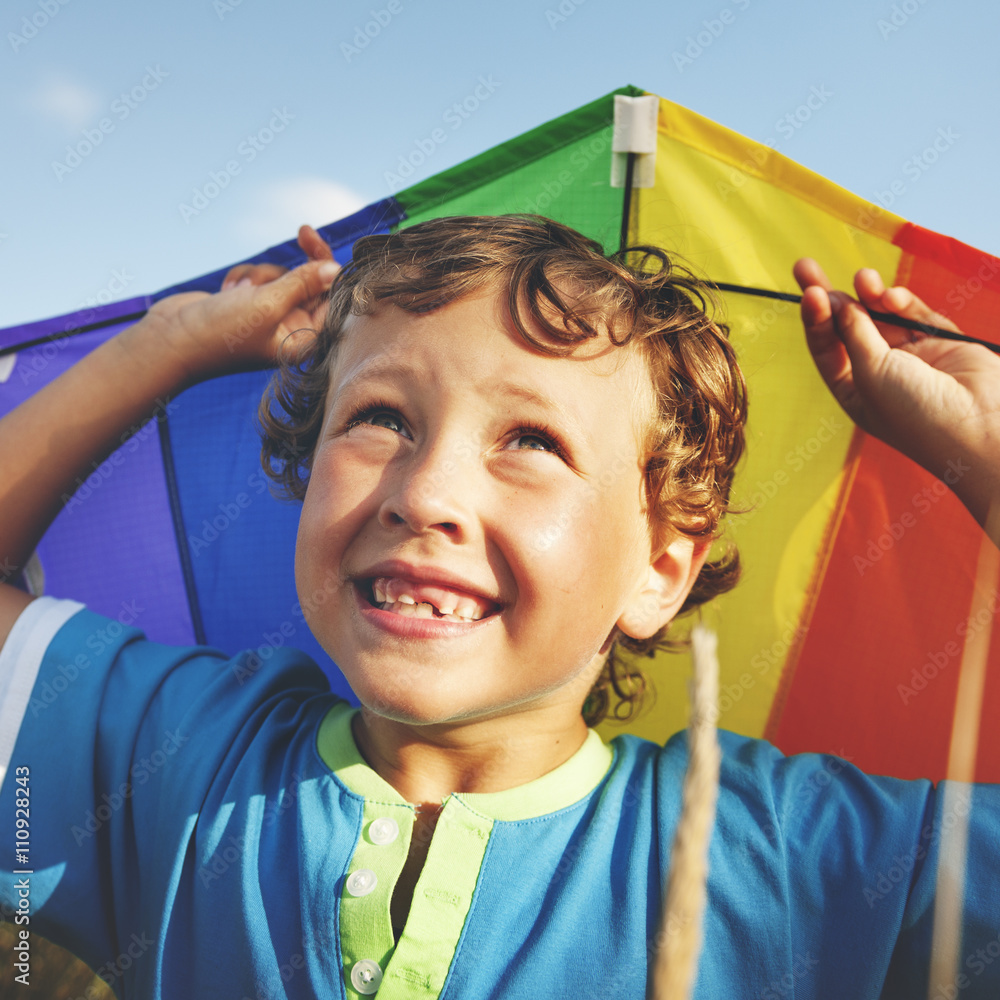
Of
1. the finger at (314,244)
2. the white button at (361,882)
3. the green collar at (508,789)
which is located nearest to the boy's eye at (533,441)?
the green collar at (508,789)

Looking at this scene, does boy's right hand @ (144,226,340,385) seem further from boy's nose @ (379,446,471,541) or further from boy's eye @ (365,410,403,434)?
boy's nose @ (379,446,471,541)

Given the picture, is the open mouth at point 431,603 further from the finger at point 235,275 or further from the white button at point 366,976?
the finger at point 235,275

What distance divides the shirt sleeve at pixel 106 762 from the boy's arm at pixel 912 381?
1.38 meters

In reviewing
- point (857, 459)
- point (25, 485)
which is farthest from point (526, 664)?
point (25, 485)

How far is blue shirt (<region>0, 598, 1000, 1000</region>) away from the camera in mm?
1092

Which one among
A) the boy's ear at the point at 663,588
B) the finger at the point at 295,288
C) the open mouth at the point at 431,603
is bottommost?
the open mouth at the point at 431,603

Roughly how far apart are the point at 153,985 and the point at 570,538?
98 centimetres

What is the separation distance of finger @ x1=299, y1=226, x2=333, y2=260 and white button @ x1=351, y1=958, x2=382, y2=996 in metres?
1.52

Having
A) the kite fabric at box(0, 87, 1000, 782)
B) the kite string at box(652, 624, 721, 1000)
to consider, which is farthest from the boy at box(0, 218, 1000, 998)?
the kite string at box(652, 624, 721, 1000)

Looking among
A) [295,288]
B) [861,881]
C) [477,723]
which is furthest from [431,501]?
[295,288]

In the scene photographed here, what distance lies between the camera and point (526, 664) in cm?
113

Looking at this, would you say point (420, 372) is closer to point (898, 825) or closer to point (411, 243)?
point (411, 243)

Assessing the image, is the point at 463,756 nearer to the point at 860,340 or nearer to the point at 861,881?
the point at 861,881

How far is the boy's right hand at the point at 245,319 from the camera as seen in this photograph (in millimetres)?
1818
